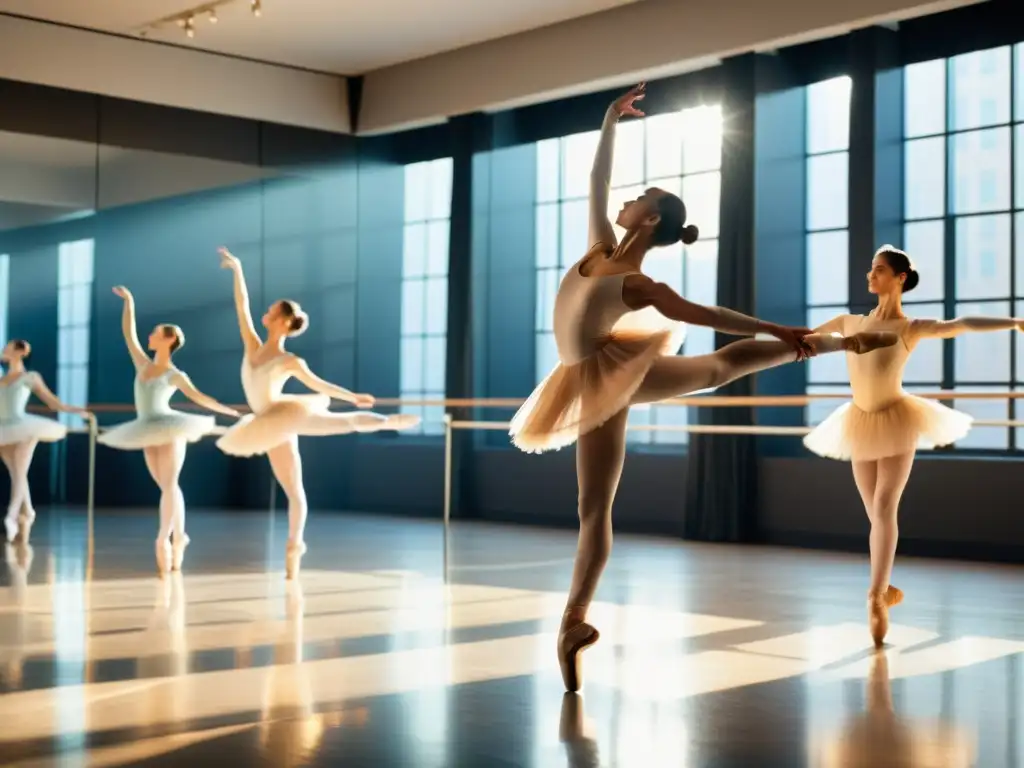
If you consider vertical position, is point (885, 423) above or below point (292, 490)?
above

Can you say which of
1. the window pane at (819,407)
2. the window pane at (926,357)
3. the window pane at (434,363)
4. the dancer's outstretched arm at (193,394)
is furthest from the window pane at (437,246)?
the dancer's outstretched arm at (193,394)

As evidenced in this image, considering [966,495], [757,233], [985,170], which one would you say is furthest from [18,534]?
[985,170]

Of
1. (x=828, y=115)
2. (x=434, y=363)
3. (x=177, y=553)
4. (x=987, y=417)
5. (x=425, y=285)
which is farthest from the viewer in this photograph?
(x=425, y=285)

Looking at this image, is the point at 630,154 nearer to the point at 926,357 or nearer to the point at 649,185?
the point at 649,185

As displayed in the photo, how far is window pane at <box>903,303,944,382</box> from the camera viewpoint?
26.4 ft

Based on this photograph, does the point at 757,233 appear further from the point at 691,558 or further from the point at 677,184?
the point at 691,558

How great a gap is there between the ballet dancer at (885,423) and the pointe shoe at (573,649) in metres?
1.20

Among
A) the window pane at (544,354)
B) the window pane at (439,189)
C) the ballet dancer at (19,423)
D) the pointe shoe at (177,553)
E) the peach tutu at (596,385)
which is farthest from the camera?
the window pane at (439,189)

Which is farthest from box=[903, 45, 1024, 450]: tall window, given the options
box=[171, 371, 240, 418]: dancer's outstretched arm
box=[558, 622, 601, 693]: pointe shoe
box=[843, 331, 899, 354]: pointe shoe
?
box=[558, 622, 601, 693]: pointe shoe

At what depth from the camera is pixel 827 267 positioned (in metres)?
8.65

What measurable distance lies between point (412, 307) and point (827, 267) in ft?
12.7

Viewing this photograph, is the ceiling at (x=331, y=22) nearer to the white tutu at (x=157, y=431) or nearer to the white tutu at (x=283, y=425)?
the white tutu at (x=157, y=431)

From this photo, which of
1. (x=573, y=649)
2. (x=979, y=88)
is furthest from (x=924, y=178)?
(x=573, y=649)

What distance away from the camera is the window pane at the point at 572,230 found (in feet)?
33.8
